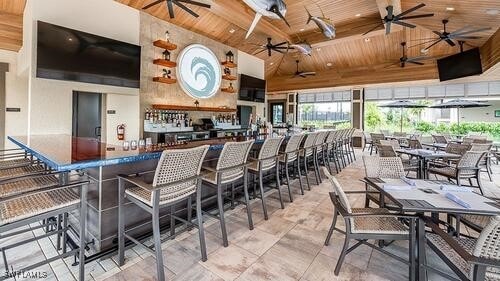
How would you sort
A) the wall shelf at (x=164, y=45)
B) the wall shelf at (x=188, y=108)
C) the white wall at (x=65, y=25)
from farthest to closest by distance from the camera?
1. the wall shelf at (x=188, y=108)
2. the wall shelf at (x=164, y=45)
3. the white wall at (x=65, y=25)

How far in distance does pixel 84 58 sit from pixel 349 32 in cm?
699

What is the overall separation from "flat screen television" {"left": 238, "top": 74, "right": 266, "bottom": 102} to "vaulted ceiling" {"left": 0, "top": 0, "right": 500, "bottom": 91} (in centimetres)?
100

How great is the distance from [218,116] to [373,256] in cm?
591

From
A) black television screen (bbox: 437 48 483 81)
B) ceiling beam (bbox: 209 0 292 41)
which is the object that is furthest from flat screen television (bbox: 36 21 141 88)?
black television screen (bbox: 437 48 483 81)

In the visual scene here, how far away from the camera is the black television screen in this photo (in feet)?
23.5

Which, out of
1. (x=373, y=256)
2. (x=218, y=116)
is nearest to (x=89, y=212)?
(x=373, y=256)

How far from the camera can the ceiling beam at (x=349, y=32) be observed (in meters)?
7.01

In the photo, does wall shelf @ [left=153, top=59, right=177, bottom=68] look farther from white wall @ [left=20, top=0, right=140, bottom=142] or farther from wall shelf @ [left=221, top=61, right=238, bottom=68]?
wall shelf @ [left=221, top=61, right=238, bottom=68]

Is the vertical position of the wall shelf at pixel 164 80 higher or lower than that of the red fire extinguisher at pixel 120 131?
higher

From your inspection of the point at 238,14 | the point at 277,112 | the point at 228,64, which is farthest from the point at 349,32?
the point at 277,112

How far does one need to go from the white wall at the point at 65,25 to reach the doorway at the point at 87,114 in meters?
0.78

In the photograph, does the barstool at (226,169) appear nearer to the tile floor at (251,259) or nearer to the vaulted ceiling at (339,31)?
the tile floor at (251,259)

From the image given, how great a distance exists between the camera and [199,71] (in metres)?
6.69

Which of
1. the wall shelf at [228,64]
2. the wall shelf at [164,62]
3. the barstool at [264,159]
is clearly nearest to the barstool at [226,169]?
the barstool at [264,159]
